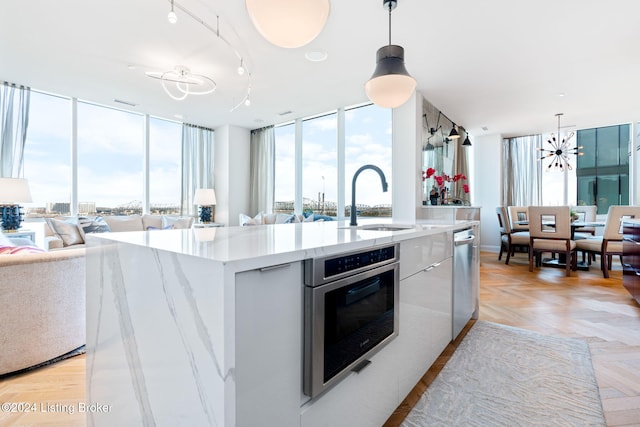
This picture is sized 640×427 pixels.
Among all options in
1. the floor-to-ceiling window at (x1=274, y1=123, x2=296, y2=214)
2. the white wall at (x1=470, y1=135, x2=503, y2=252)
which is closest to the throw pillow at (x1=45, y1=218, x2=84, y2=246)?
the floor-to-ceiling window at (x1=274, y1=123, x2=296, y2=214)

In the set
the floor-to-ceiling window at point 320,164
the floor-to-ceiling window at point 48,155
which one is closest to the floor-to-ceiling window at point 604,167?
the floor-to-ceiling window at point 320,164

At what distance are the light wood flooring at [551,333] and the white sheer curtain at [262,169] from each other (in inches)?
169

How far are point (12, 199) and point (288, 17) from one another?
162 inches

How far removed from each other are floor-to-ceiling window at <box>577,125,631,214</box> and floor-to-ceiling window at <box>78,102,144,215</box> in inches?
342

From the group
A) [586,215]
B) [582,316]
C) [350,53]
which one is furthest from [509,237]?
[350,53]

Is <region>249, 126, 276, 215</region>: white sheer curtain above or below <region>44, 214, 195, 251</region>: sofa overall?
above

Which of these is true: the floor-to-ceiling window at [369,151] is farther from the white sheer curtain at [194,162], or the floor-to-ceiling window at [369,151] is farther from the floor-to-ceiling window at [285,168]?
the white sheer curtain at [194,162]

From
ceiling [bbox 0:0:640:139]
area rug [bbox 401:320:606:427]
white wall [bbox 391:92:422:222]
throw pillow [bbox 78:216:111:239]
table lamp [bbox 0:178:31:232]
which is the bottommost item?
area rug [bbox 401:320:606:427]

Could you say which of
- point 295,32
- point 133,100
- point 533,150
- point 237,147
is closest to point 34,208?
point 133,100

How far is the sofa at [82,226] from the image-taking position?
13.5 feet

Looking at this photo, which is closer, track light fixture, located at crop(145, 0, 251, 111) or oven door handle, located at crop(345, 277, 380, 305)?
oven door handle, located at crop(345, 277, 380, 305)

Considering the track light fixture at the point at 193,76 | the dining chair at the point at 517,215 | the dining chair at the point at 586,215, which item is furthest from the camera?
the dining chair at the point at 517,215

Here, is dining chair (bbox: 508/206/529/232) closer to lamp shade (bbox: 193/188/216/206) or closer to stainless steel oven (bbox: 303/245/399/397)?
stainless steel oven (bbox: 303/245/399/397)

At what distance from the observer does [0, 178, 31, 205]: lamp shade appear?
3.54m
